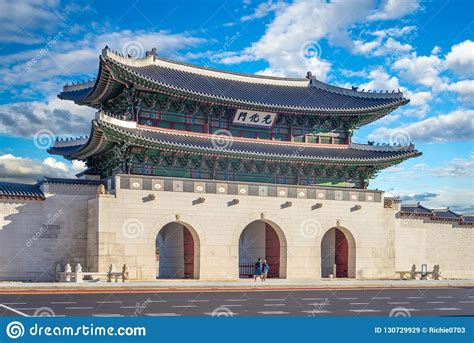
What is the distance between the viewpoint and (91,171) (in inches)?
1665

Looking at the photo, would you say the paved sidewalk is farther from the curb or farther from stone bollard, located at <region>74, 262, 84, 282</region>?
stone bollard, located at <region>74, 262, 84, 282</region>

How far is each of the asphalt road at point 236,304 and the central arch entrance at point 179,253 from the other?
872cm

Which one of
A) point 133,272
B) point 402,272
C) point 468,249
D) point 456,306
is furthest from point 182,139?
point 468,249

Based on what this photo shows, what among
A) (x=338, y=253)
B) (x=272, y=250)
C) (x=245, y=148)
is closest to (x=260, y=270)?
(x=272, y=250)

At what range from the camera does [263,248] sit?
142 ft

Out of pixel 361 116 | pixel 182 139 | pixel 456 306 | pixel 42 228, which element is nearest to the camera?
pixel 456 306

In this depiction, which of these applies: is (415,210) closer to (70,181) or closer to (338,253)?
(338,253)

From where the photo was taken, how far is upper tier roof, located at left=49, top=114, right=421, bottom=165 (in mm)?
36219

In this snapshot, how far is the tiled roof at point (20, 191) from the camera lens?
35.1 metres

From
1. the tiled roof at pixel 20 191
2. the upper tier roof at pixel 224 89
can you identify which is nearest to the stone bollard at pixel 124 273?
the tiled roof at pixel 20 191

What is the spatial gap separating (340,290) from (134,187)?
1252cm

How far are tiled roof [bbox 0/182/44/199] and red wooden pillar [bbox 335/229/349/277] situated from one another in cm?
1992

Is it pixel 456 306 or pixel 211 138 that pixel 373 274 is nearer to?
pixel 211 138

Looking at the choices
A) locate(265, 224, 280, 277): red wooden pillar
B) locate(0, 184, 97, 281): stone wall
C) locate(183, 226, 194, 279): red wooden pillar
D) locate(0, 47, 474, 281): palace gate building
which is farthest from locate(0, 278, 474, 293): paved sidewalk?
locate(265, 224, 280, 277): red wooden pillar
